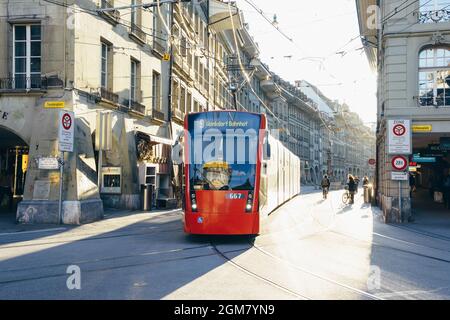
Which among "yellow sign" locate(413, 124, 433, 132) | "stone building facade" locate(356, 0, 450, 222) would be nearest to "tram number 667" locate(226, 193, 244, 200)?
"stone building facade" locate(356, 0, 450, 222)

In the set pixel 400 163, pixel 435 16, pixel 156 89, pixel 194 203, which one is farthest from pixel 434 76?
pixel 156 89

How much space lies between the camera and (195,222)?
435 inches

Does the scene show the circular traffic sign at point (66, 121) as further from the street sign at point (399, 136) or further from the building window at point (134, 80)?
the street sign at point (399, 136)

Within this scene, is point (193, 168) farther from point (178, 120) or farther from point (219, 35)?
point (219, 35)

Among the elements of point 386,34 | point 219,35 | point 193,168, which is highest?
point 219,35

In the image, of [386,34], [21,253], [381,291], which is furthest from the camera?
[386,34]

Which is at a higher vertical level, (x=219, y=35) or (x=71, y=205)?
(x=219, y=35)

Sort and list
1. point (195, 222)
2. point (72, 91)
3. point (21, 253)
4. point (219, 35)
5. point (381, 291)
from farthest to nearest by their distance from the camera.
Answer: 1. point (219, 35)
2. point (72, 91)
3. point (195, 222)
4. point (21, 253)
5. point (381, 291)

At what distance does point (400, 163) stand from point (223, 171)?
30.1 ft

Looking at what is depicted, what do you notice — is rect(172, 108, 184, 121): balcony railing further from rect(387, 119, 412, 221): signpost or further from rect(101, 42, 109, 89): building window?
rect(387, 119, 412, 221): signpost

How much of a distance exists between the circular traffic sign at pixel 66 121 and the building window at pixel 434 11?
539 inches

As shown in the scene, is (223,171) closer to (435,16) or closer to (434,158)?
(435,16)
